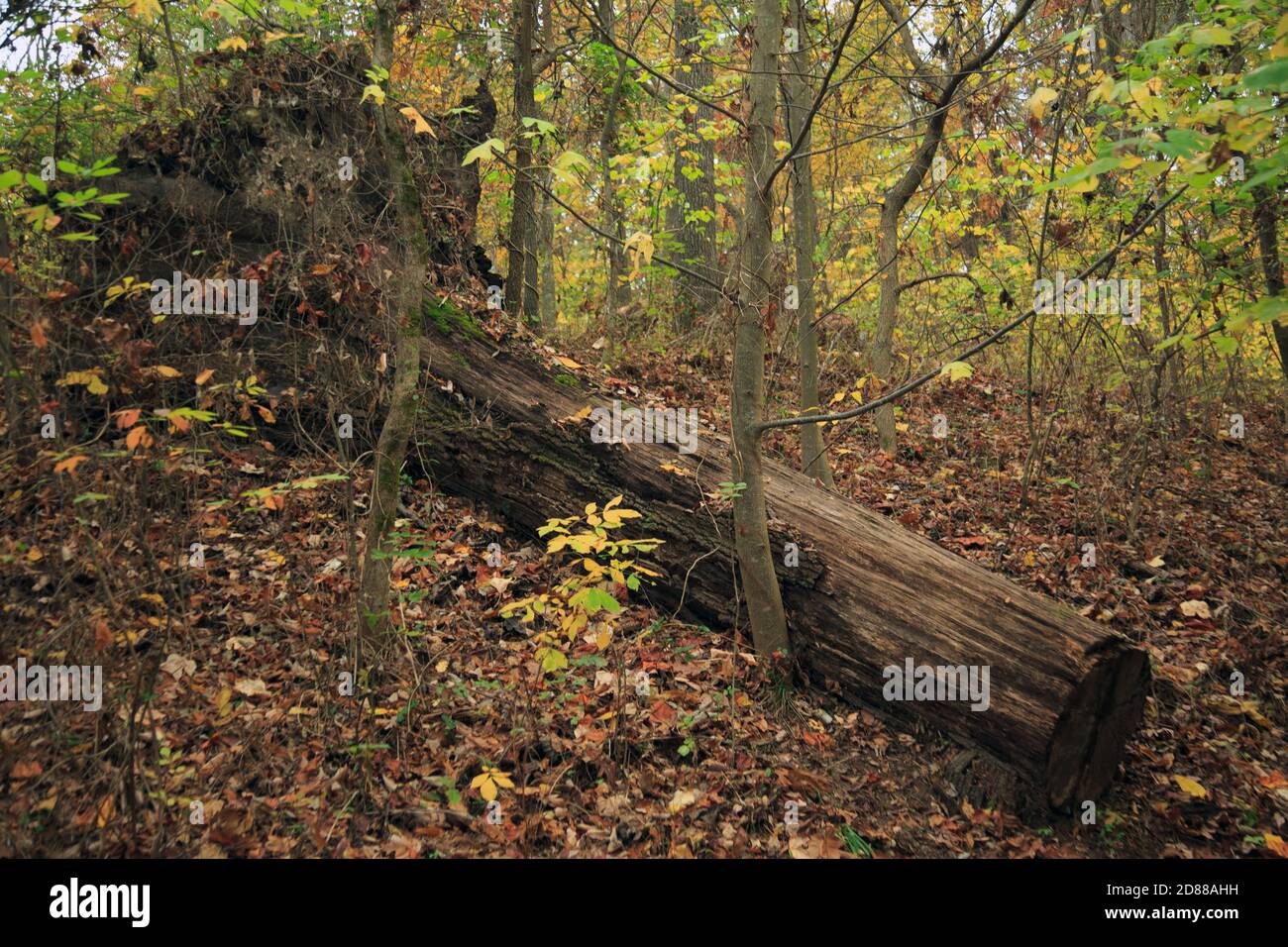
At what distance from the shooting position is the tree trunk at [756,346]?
4.41 meters

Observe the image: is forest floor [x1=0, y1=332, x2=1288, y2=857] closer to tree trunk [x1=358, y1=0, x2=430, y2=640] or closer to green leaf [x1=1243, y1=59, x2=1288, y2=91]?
tree trunk [x1=358, y1=0, x2=430, y2=640]

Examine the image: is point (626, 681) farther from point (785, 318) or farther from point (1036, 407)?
point (1036, 407)

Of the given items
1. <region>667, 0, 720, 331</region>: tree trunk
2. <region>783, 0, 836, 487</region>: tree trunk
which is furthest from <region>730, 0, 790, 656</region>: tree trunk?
<region>667, 0, 720, 331</region>: tree trunk

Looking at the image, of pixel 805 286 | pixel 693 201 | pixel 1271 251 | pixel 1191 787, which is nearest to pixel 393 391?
Answer: pixel 805 286

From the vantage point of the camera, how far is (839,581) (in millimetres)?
4695

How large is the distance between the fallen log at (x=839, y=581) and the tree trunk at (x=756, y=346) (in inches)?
9.6

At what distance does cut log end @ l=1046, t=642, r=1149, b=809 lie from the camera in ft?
13.1

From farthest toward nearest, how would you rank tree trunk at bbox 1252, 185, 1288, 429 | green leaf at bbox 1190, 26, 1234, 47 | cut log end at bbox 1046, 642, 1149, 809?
tree trunk at bbox 1252, 185, 1288, 429, cut log end at bbox 1046, 642, 1149, 809, green leaf at bbox 1190, 26, 1234, 47

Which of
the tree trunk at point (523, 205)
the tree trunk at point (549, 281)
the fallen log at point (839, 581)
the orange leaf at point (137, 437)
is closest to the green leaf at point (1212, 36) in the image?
the fallen log at point (839, 581)

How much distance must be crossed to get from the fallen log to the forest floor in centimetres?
22

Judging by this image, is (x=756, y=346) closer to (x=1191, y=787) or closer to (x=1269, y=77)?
(x=1269, y=77)

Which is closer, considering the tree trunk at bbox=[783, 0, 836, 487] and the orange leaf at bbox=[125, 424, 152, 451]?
the orange leaf at bbox=[125, 424, 152, 451]

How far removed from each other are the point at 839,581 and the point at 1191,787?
2151 millimetres

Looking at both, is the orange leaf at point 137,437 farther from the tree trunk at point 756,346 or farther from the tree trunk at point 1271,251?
the tree trunk at point 1271,251
